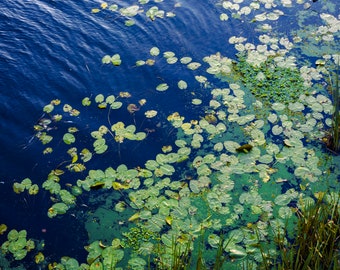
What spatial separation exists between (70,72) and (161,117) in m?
1.35

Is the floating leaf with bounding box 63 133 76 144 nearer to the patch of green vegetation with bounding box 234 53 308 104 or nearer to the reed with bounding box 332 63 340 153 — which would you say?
the patch of green vegetation with bounding box 234 53 308 104

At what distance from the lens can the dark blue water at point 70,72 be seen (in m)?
3.53

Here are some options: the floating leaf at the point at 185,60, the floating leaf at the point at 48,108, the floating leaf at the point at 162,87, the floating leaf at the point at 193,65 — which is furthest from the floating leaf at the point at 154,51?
the floating leaf at the point at 48,108

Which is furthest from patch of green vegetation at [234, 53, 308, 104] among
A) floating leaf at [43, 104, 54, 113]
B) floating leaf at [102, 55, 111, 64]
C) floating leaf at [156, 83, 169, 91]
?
floating leaf at [43, 104, 54, 113]

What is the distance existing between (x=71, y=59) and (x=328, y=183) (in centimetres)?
326

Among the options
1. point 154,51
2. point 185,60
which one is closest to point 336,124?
point 185,60

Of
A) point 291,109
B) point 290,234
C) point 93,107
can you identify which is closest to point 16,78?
point 93,107

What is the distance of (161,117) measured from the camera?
13.9 ft

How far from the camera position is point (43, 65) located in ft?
16.0

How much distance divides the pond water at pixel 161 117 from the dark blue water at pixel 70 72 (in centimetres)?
1

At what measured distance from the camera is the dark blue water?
3529 mm

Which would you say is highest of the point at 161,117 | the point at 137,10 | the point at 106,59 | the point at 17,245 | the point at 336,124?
the point at 137,10

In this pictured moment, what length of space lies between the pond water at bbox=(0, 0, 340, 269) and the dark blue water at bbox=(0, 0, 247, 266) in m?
0.01

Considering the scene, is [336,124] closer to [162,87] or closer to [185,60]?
[162,87]
